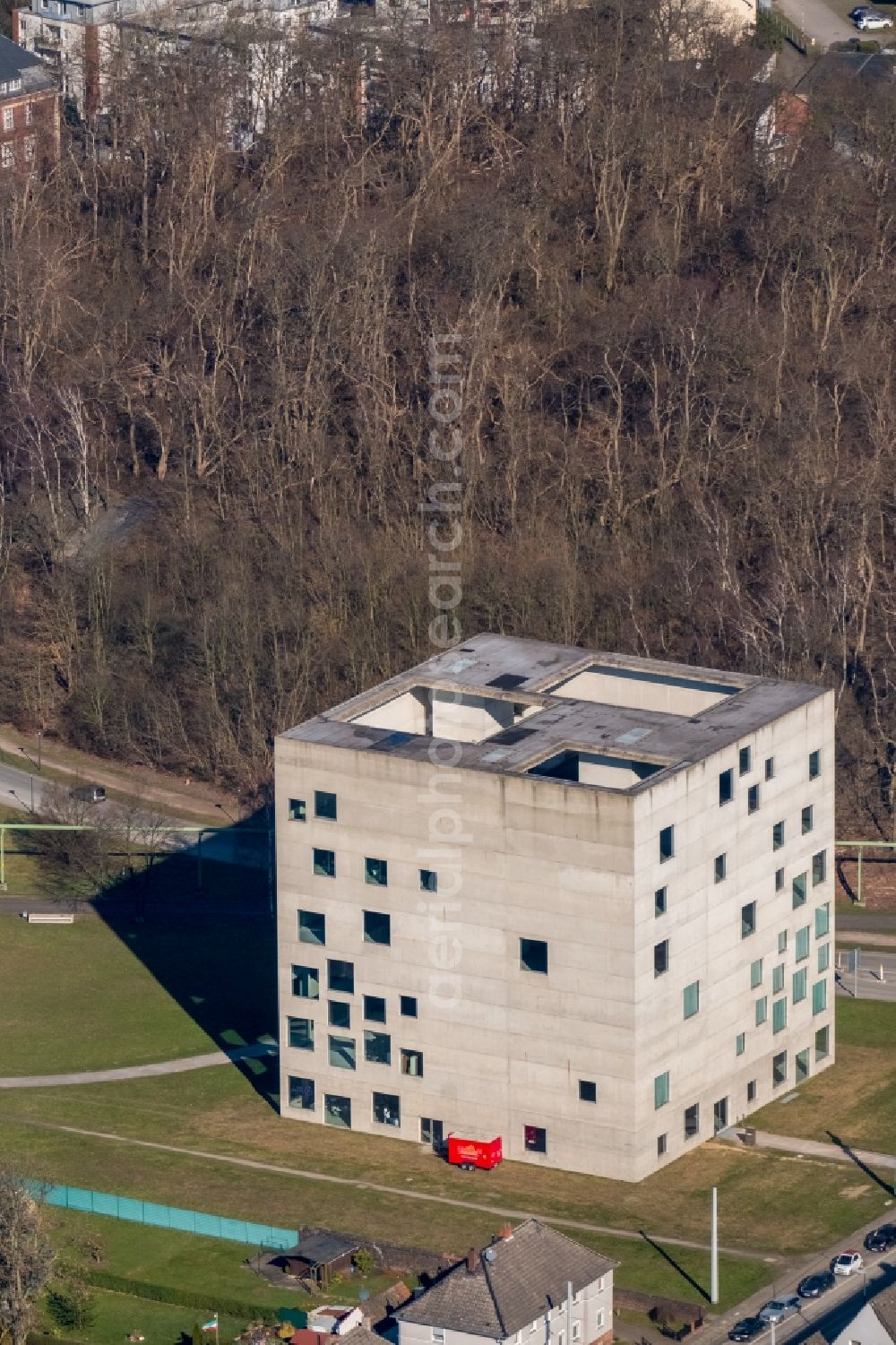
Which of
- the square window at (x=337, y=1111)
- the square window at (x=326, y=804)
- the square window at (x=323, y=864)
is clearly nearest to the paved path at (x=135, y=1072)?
the square window at (x=337, y=1111)

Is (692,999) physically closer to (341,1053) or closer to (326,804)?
(341,1053)

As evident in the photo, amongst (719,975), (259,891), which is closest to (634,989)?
(719,975)

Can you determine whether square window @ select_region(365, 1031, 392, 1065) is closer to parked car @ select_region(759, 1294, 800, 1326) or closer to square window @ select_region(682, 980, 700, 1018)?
square window @ select_region(682, 980, 700, 1018)

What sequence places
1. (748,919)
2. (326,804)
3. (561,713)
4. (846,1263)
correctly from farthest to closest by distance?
1. (561,713)
2. (748,919)
3. (326,804)
4. (846,1263)

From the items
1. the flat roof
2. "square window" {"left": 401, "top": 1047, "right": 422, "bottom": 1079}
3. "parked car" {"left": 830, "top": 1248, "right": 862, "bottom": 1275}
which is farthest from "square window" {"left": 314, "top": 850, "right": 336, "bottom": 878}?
"parked car" {"left": 830, "top": 1248, "right": 862, "bottom": 1275}

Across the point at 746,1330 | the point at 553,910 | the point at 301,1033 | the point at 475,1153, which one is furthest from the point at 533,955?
the point at 746,1330

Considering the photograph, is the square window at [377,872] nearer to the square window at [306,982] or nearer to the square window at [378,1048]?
the square window at [306,982]
